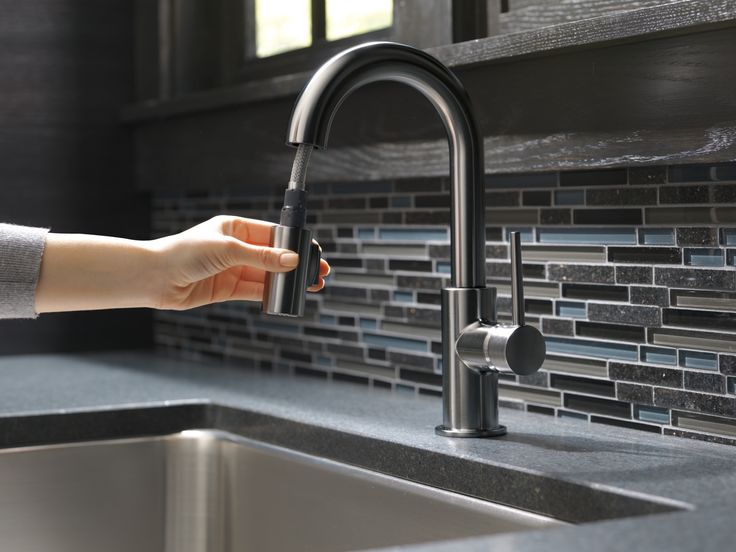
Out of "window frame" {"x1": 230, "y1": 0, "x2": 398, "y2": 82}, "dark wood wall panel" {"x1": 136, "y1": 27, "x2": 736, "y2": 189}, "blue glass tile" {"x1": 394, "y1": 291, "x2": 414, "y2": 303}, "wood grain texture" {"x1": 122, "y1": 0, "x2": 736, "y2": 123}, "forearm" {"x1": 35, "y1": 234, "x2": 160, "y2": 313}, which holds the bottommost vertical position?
"blue glass tile" {"x1": 394, "y1": 291, "x2": 414, "y2": 303}

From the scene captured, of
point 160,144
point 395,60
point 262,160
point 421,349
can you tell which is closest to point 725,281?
point 395,60

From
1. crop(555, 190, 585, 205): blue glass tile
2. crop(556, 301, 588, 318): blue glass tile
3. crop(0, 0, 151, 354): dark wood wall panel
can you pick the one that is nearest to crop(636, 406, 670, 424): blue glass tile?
crop(556, 301, 588, 318): blue glass tile

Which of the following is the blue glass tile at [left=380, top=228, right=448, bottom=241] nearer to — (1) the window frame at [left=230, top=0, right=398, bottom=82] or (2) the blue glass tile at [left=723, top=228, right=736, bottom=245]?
(1) the window frame at [left=230, top=0, right=398, bottom=82]

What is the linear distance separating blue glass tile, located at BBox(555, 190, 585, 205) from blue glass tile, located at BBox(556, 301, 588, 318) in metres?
0.11

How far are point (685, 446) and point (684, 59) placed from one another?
13.9 inches

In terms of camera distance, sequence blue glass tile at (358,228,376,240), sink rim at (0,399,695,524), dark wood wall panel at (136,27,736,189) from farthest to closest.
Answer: blue glass tile at (358,228,376,240), dark wood wall panel at (136,27,736,189), sink rim at (0,399,695,524)

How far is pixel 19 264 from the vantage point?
106 centimetres

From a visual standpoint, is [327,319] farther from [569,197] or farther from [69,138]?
[69,138]

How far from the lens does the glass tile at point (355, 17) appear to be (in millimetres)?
1488

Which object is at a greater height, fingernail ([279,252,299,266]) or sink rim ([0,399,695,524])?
fingernail ([279,252,299,266])

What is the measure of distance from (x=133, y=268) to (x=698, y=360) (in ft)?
1.79

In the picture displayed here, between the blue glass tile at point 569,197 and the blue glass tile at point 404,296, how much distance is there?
293 millimetres

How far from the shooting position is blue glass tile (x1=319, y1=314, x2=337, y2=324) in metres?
1.56

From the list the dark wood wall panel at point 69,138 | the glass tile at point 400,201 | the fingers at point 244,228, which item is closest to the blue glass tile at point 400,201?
the glass tile at point 400,201
